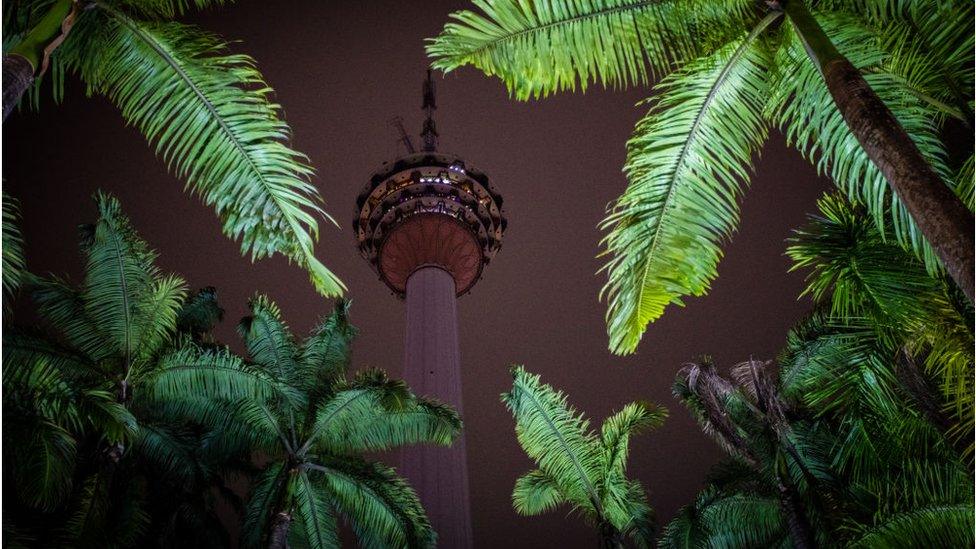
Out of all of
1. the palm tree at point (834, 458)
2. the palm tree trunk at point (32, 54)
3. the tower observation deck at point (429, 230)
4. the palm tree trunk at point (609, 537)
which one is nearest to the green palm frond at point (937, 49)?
the palm tree at point (834, 458)

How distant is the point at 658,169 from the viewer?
6676 millimetres

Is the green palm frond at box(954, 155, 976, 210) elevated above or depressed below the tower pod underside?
below

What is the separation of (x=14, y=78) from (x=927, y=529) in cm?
1008

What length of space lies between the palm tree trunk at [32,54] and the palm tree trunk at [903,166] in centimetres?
518

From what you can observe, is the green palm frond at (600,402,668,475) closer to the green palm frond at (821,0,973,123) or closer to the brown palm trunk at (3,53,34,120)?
the green palm frond at (821,0,973,123)

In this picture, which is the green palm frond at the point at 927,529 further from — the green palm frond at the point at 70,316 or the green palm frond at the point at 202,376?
the green palm frond at the point at 70,316

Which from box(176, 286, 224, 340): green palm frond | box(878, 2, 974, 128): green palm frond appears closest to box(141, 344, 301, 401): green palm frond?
box(176, 286, 224, 340): green palm frond

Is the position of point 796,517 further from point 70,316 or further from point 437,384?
point 437,384

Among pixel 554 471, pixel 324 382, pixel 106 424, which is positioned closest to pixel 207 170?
pixel 106 424

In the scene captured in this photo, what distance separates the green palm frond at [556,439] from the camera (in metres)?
18.6

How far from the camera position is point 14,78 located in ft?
16.4

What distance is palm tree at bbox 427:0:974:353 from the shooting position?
647cm

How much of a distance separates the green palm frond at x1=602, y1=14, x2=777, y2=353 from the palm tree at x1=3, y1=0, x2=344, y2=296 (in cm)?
259

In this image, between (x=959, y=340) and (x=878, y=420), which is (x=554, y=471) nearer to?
(x=878, y=420)
